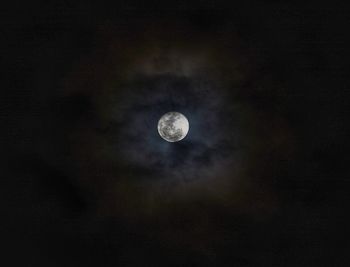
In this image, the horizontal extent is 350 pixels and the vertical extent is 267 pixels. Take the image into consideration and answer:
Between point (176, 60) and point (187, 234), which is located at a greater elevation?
point (176, 60)

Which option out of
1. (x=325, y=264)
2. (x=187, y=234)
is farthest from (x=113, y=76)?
(x=325, y=264)

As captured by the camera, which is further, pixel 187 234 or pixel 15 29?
pixel 187 234

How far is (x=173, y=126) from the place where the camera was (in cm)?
1540

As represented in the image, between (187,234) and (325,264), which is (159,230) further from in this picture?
(325,264)

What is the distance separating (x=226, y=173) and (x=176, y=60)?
3.62 meters

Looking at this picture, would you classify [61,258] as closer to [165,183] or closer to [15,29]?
[165,183]

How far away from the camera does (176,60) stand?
15.3 m

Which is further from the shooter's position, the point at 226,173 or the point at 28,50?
the point at 226,173

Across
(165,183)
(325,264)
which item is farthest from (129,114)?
(325,264)

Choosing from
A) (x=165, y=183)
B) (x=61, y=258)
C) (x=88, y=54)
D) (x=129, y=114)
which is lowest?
(x=61, y=258)

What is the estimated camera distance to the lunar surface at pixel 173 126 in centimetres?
1538

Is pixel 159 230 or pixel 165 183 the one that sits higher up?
pixel 165 183

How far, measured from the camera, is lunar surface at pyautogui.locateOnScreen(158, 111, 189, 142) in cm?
1538

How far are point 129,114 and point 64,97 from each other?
1.92 m
